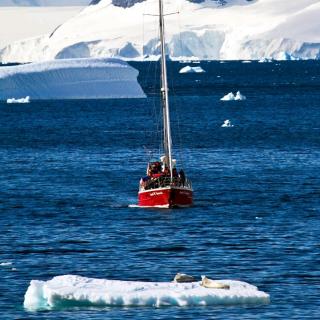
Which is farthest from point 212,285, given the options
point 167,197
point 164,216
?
point 167,197

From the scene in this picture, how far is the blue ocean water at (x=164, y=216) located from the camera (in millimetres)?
43094

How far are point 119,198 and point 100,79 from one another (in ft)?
255

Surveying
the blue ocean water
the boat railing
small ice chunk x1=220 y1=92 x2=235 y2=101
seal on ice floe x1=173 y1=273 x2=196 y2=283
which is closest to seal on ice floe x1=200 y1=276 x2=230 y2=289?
the blue ocean water

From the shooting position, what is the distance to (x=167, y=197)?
200 feet

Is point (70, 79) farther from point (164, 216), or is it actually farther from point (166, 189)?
point (164, 216)

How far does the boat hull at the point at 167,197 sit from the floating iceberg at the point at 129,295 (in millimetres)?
21616

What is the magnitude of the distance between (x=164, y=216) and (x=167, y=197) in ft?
7.70

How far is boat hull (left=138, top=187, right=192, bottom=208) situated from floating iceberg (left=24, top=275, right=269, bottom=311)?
21.6 metres

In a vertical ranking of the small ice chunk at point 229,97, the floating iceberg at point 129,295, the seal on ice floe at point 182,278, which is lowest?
the floating iceberg at point 129,295

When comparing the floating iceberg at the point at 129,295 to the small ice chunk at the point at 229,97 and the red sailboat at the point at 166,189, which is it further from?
the small ice chunk at the point at 229,97

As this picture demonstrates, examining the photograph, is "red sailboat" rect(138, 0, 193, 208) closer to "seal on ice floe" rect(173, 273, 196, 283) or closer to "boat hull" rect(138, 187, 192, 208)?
"boat hull" rect(138, 187, 192, 208)

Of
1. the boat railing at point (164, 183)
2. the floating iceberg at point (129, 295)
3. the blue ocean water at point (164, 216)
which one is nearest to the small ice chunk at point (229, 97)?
the blue ocean water at point (164, 216)

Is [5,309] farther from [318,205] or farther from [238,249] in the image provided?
[318,205]

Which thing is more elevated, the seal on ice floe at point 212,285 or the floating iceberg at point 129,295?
the seal on ice floe at point 212,285
